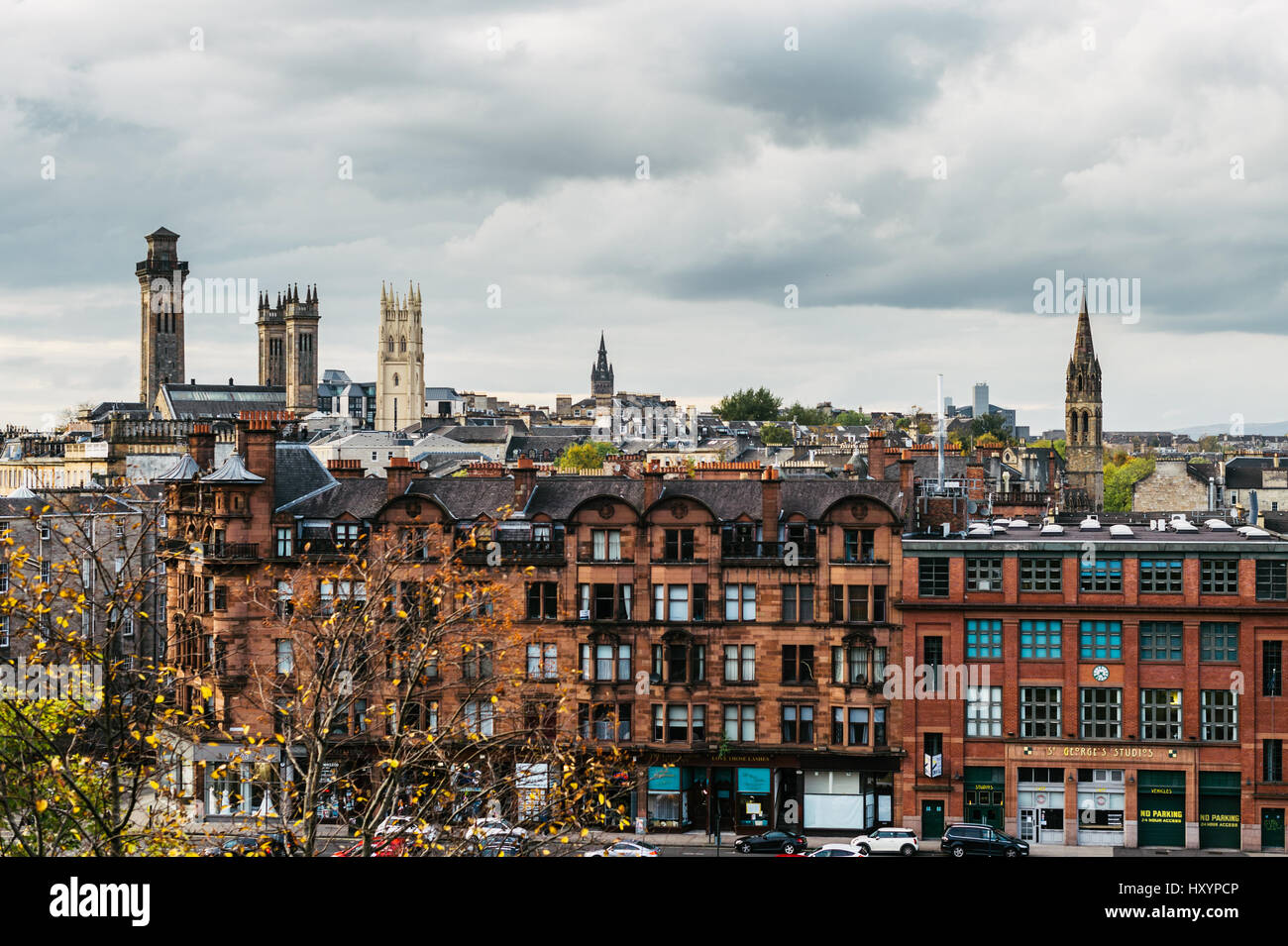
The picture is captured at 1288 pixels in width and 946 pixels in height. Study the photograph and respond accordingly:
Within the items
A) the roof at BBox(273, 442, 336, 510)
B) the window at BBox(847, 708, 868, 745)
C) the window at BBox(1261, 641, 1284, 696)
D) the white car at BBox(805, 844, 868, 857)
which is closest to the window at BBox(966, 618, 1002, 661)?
the window at BBox(847, 708, 868, 745)

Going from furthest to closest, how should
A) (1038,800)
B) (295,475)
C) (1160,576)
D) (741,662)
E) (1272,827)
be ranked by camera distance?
(295,475) < (741,662) < (1038,800) < (1160,576) < (1272,827)

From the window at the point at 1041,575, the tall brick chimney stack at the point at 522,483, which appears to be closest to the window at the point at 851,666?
the window at the point at 1041,575

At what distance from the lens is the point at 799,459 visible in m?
171

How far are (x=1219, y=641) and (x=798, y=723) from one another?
636 inches

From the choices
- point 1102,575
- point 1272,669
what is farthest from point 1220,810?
point 1102,575

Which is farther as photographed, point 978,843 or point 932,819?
point 932,819

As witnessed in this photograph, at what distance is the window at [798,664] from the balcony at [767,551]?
340 centimetres

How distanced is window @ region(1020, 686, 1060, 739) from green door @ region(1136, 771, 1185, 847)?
364cm

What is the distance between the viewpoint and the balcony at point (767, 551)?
2258 inches

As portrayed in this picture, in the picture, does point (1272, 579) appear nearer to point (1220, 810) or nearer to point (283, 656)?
point (1220, 810)

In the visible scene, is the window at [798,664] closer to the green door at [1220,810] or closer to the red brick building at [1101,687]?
the red brick building at [1101,687]

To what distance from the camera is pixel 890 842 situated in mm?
53375
